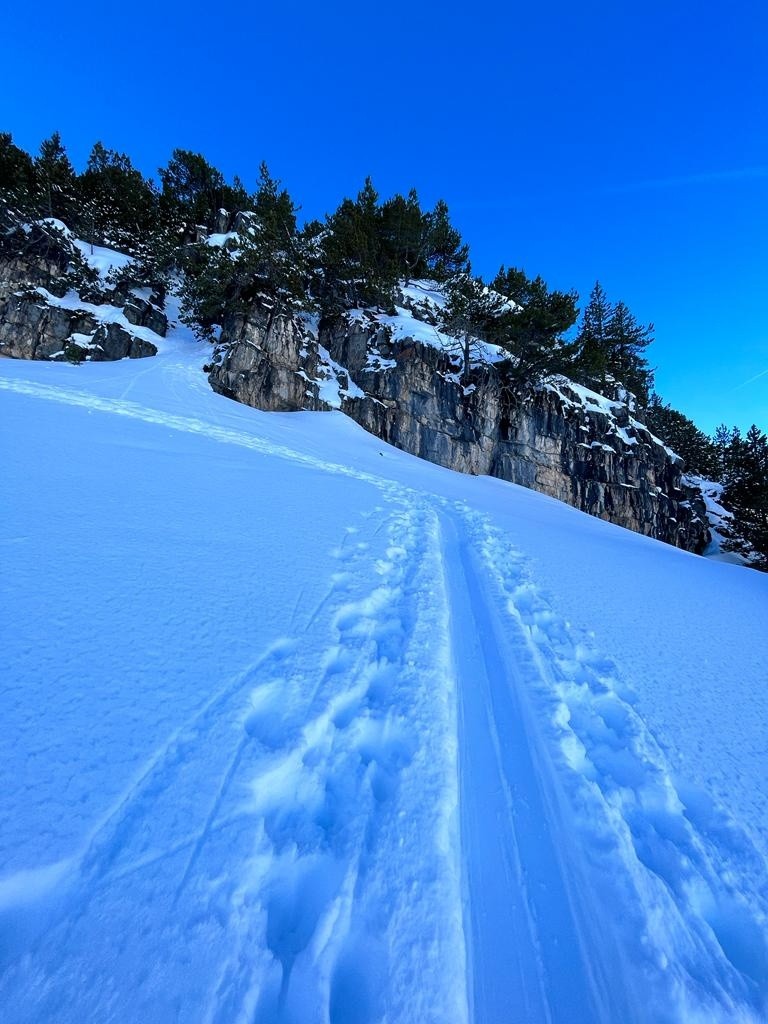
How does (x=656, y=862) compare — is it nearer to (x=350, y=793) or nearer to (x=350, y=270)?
(x=350, y=793)

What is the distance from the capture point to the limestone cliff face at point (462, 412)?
62.6ft

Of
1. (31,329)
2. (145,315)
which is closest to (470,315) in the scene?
(145,315)

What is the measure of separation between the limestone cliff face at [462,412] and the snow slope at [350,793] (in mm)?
17128

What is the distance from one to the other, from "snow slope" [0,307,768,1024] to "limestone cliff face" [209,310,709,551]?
17128 millimetres

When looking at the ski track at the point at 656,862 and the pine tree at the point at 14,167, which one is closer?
the ski track at the point at 656,862

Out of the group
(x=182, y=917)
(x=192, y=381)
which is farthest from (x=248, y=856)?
(x=192, y=381)

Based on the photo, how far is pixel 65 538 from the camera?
3.11 meters

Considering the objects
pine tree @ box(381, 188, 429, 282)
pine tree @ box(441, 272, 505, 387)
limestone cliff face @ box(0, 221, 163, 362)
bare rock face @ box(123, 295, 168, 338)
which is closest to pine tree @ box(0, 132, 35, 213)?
limestone cliff face @ box(0, 221, 163, 362)

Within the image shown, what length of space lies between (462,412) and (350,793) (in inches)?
862

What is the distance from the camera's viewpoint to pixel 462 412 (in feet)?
71.2

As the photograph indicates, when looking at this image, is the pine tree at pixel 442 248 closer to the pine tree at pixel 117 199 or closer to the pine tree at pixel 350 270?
the pine tree at pixel 350 270

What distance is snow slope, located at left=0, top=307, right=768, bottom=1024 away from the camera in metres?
1.14

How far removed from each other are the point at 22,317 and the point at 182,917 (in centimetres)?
2897

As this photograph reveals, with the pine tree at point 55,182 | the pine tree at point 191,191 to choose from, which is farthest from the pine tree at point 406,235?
the pine tree at point 55,182
